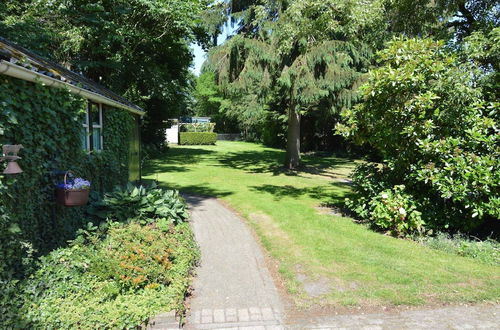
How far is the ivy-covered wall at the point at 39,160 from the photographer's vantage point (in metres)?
4.35

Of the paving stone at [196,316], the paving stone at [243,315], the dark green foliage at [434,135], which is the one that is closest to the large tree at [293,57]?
the dark green foliage at [434,135]

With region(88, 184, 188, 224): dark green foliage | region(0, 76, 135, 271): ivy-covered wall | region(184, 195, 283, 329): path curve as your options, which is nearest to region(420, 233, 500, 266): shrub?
region(184, 195, 283, 329): path curve

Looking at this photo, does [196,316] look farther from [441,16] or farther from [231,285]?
[441,16]

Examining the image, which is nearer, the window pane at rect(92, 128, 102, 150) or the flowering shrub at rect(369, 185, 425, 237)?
the flowering shrub at rect(369, 185, 425, 237)

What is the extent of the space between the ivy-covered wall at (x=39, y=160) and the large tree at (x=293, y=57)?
10.6 m

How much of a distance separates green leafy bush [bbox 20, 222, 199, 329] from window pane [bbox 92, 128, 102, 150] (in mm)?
3328

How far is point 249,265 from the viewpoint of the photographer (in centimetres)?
640

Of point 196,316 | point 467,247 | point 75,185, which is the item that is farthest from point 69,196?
point 467,247

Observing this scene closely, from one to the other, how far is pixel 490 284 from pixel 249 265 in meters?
3.93

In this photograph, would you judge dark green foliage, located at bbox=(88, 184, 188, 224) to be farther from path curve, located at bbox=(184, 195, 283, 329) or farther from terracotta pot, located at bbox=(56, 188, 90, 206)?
terracotta pot, located at bbox=(56, 188, 90, 206)

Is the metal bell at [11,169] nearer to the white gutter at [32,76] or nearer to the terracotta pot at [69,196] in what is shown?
the white gutter at [32,76]

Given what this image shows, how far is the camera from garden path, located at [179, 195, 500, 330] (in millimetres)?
4500

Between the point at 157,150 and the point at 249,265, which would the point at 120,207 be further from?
the point at 157,150

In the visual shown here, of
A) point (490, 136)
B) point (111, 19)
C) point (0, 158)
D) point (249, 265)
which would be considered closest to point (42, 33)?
point (111, 19)
